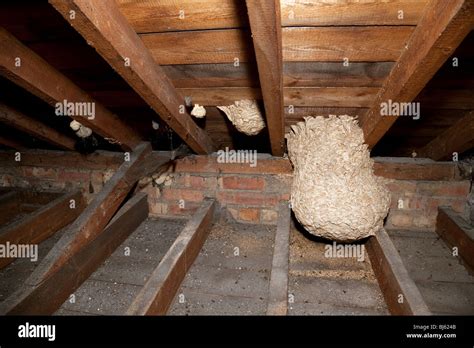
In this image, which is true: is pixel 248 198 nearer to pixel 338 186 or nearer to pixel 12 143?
pixel 338 186

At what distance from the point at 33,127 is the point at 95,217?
99 cm

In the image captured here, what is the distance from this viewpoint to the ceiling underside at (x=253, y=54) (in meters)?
1.30

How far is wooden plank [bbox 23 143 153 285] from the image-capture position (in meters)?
1.85

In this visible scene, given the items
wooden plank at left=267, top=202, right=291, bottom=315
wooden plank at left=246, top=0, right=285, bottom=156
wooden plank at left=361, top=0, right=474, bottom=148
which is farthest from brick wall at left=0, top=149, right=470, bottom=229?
wooden plank at left=361, top=0, right=474, bottom=148

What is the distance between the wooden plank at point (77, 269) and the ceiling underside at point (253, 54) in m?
0.87

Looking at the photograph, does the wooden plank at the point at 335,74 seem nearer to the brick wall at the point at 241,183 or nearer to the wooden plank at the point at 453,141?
the wooden plank at the point at 453,141

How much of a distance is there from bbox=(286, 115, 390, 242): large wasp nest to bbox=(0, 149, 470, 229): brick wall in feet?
1.70

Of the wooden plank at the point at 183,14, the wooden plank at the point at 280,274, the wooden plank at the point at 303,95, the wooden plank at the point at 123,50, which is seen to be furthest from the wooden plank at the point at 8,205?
the wooden plank at the point at 280,274

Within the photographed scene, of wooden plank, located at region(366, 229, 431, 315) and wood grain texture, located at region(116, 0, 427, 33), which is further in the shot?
wooden plank, located at region(366, 229, 431, 315)

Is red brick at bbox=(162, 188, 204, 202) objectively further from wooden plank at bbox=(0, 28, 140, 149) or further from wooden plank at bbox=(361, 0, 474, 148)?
wooden plank at bbox=(361, 0, 474, 148)

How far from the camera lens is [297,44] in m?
1.45

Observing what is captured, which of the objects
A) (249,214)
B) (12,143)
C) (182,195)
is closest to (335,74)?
(249,214)

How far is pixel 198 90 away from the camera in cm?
192

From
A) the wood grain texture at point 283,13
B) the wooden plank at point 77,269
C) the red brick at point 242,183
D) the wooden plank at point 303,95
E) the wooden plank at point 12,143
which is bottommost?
the wooden plank at point 77,269
